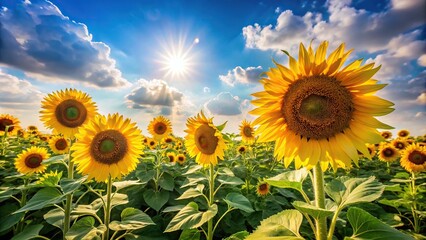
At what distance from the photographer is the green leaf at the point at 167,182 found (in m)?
4.56

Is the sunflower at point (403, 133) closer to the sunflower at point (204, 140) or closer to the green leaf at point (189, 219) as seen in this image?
the sunflower at point (204, 140)

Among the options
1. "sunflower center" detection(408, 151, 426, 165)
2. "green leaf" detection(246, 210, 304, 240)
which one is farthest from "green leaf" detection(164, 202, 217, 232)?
"sunflower center" detection(408, 151, 426, 165)

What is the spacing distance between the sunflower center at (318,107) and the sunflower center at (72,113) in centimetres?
355

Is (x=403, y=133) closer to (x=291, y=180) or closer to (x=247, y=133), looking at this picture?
(x=247, y=133)

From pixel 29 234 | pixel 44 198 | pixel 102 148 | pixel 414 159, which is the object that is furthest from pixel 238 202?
pixel 414 159

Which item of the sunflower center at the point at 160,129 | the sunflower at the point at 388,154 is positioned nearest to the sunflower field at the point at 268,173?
the sunflower at the point at 388,154

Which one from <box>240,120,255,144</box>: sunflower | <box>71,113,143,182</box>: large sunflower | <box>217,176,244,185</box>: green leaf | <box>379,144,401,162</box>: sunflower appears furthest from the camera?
<box>240,120,255,144</box>: sunflower

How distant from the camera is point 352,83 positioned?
1.76 m

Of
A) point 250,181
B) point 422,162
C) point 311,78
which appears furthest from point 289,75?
point 422,162

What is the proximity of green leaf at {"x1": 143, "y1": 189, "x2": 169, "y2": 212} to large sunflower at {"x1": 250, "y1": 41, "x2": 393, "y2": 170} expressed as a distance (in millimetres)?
2922

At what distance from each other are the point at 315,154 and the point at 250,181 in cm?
408

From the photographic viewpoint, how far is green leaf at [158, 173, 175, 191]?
456 centimetres

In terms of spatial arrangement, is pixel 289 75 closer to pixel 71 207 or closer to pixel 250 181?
pixel 71 207

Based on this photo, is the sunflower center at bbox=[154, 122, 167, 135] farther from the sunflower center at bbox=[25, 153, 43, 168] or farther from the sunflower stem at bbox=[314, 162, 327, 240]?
the sunflower stem at bbox=[314, 162, 327, 240]
